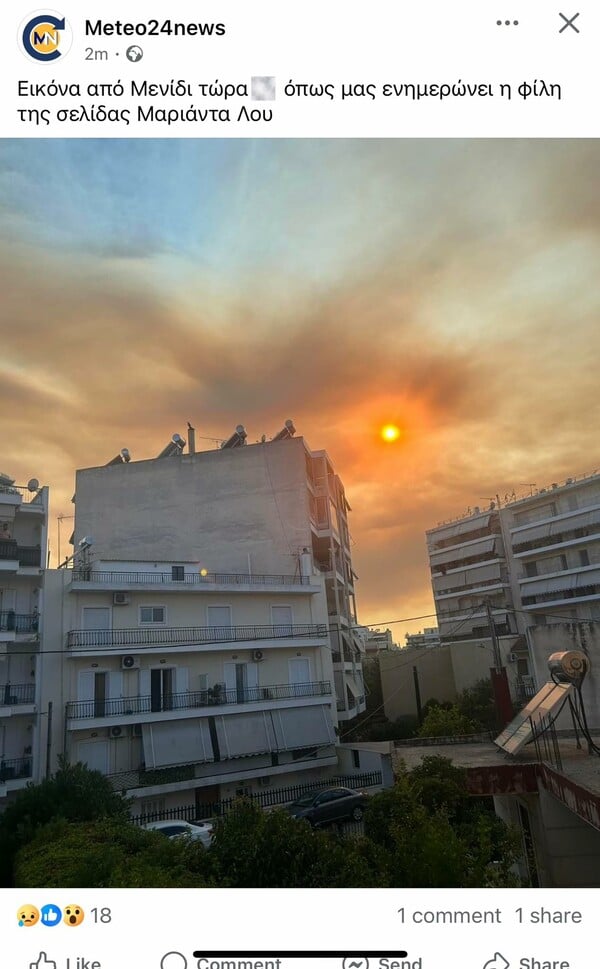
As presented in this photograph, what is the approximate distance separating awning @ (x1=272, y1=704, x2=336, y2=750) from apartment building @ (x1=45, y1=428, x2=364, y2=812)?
0.05m

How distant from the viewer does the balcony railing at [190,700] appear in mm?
17812

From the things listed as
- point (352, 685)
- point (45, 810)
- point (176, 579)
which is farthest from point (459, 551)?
point (45, 810)

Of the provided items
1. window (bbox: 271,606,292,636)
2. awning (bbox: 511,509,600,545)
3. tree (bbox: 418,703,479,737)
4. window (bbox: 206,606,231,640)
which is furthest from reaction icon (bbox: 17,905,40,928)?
awning (bbox: 511,509,600,545)

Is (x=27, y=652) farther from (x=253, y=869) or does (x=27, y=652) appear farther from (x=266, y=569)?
(x=253, y=869)

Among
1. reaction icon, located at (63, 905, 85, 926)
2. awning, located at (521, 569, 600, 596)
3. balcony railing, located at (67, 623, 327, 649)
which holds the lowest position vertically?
reaction icon, located at (63, 905, 85, 926)

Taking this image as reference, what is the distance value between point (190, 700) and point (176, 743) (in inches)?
53.8

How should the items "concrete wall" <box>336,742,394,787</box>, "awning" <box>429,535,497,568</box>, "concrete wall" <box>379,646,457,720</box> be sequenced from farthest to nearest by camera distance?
"awning" <box>429,535,497,568</box> < "concrete wall" <box>379,646,457,720</box> < "concrete wall" <box>336,742,394,787</box>

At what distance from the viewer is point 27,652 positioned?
1716 cm

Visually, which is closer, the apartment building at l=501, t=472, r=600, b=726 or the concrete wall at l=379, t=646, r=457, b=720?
the concrete wall at l=379, t=646, r=457, b=720

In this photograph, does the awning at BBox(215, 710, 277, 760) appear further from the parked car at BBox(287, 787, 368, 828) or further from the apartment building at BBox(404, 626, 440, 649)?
the apartment building at BBox(404, 626, 440, 649)

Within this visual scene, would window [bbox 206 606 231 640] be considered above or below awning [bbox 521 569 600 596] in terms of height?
below

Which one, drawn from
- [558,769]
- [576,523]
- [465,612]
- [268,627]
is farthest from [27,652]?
[465,612]

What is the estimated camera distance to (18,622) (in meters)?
17.2

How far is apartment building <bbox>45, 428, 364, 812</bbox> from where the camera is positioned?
720 inches
